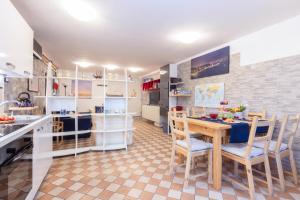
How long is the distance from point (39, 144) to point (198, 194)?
1.95 meters

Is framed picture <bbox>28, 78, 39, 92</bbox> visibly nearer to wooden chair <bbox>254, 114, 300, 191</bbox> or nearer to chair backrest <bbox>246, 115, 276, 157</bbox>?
chair backrest <bbox>246, 115, 276, 157</bbox>

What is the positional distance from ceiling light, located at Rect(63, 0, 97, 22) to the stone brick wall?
2.93m

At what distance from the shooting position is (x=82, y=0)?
195 centimetres

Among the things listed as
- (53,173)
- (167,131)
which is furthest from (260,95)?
(53,173)

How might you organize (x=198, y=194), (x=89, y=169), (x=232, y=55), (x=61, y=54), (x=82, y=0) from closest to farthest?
(x=198, y=194) → (x=82, y=0) → (x=89, y=169) → (x=232, y=55) → (x=61, y=54)

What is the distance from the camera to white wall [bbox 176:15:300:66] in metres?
2.35

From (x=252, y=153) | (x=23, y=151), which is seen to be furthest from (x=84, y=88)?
(x=252, y=153)

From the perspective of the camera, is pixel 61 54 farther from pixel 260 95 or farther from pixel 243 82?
pixel 260 95

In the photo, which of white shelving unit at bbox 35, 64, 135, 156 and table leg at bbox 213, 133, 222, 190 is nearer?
table leg at bbox 213, 133, 222, 190

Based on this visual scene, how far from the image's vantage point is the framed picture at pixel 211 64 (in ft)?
11.4

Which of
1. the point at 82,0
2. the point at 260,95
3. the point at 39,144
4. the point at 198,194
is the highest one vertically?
the point at 82,0

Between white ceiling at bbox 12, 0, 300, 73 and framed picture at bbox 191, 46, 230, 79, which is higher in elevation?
white ceiling at bbox 12, 0, 300, 73

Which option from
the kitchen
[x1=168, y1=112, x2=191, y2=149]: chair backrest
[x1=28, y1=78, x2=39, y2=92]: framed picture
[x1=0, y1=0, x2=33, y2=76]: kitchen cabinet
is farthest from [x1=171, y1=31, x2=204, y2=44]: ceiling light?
[x1=28, y1=78, x2=39, y2=92]: framed picture

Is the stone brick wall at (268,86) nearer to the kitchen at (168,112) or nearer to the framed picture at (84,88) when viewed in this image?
the kitchen at (168,112)
